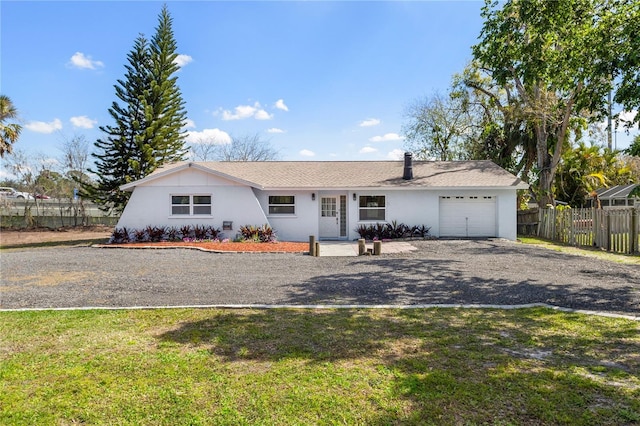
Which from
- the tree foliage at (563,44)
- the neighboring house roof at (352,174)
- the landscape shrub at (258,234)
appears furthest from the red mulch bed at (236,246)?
the tree foliage at (563,44)

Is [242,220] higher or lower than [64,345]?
higher

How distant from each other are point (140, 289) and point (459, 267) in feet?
25.1

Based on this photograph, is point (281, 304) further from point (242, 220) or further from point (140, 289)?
point (242, 220)

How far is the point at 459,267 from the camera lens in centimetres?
1017

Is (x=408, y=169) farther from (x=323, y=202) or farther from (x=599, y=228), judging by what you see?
(x=599, y=228)

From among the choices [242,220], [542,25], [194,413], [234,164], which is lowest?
[194,413]

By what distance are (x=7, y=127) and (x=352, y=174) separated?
1888 cm

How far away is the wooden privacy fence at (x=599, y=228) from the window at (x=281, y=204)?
12087 mm

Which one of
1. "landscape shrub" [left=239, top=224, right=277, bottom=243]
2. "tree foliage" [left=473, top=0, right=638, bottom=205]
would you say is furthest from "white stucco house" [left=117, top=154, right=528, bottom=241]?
"tree foliage" [left=473, top=0, right=638, bottom=205]

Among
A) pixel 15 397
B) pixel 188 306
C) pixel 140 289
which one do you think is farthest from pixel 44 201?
pixel 15 397

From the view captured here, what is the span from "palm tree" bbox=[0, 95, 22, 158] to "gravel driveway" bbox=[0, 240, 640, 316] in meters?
12.6

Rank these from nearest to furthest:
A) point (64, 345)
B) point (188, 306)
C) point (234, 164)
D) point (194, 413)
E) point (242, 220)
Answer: point (194, 413), point (64, 345), point (188, 306), point (242, 220), point (234, 164)

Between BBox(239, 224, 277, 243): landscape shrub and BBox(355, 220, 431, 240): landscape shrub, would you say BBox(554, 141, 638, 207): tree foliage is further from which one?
BBox(239, 224, 277, 243): landscape shrub

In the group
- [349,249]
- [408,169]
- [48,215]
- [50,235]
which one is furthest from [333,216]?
[48,215]
